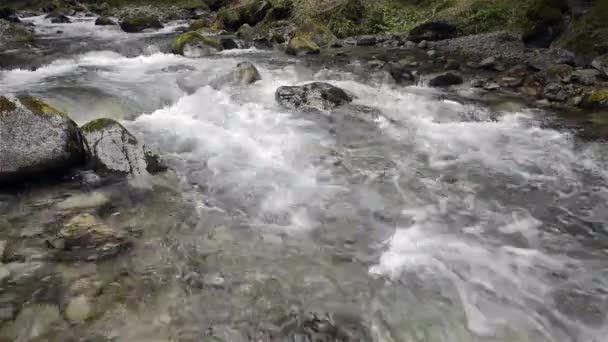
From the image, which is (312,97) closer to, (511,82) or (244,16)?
(511,82)

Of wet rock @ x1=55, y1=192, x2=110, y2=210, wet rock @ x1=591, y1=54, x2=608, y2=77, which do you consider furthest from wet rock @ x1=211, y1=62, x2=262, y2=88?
wet rock @ x1=591, y1=54, x2=608, y2=77

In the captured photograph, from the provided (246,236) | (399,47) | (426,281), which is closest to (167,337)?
(246,236)

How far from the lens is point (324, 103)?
30.6 feet

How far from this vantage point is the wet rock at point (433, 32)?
15.9 m

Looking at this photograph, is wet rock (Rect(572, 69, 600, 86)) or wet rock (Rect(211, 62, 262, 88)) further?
wet rock (Rect(211, 62, 262, 88))

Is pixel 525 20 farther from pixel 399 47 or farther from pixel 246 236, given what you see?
pixel 246 236

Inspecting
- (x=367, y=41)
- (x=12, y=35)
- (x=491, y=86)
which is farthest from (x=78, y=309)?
(x=12, y=35)

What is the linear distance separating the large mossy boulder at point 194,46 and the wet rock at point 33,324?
12288 mm

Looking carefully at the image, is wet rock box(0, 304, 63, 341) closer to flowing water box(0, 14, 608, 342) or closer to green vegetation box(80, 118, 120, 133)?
flowing water box(0, 14, 608, 342)

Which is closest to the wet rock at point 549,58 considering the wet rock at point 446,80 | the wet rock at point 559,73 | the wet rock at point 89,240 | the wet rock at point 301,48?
the wet rock at point 559,73

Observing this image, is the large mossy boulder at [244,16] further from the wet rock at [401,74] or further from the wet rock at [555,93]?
the wet rock at [555,93]

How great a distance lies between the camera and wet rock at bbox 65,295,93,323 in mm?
3590

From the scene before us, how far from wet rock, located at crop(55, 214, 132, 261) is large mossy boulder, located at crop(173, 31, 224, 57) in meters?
11.0

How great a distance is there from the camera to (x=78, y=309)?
3680 millimetres
